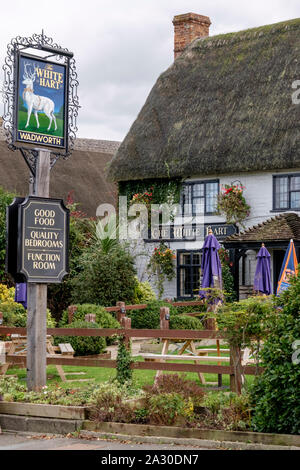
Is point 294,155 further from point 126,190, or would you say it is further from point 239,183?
point 126,190

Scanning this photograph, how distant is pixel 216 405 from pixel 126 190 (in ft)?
68.8

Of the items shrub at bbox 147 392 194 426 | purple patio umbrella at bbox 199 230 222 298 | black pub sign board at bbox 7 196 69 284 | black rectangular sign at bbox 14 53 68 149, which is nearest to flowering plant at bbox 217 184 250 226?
purple patio umbrella at bbox 199 230 222 298

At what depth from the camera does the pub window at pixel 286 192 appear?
2616 centimetres

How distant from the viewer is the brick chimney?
108 ft

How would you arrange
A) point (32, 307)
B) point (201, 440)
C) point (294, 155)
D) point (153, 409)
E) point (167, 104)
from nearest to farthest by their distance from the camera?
point (201, 440) < point (153, 409) < point (32, 307) < point (294, 155) < point (167, 104)

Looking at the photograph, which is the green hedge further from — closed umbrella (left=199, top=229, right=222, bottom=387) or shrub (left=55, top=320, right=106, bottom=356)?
shrub (left=55, top=320, right=106, bottom=356)

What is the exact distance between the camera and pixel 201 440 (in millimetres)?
8664

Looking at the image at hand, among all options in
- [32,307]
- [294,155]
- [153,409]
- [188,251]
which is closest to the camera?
[153,409]

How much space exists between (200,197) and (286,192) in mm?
3203

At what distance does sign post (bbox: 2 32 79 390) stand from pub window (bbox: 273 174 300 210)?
49.0 ft

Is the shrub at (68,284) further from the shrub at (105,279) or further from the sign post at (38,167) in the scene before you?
the sign post at (38,167)

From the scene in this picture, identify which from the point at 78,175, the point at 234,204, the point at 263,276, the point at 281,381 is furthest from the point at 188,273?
the point at 281,381

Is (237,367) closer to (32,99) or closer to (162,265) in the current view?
(32,99)

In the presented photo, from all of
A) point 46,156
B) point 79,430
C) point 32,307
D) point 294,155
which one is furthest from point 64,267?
point 294,155
